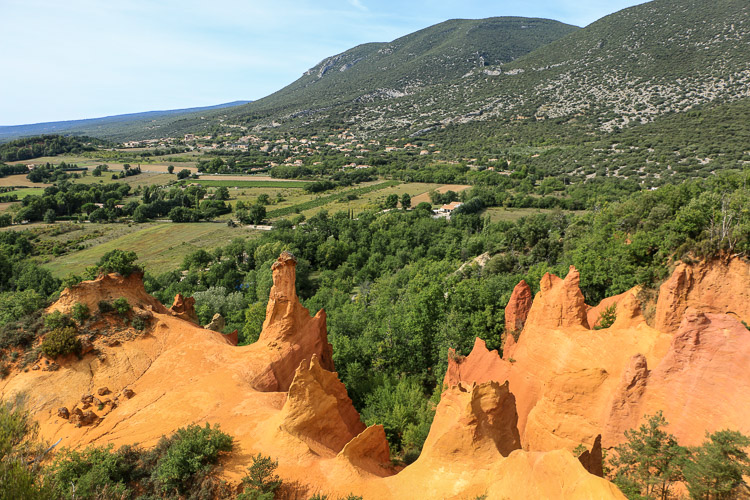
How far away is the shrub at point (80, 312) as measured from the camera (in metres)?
23.7

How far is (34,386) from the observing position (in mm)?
20359

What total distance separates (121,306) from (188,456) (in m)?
14.5

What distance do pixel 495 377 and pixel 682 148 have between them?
110m

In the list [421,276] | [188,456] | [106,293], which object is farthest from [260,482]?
[421,276]

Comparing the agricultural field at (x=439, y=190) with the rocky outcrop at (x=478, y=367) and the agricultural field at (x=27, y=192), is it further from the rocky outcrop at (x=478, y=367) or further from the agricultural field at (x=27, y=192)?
the agricultural field at (x=27, y=192)

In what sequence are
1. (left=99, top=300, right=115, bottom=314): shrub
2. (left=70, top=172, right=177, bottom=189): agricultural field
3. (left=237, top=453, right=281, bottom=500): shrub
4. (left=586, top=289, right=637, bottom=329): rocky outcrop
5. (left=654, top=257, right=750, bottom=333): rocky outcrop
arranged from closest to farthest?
(left=237, top=453, right=281, bottom=500): shrub, (left=654, top=257, right=750, bottom=333): rocky outcrop, (left=99, top=300, right=115, bottom=314): shrub, (left=586, top=289, right=637, bottom=329): rocky outcrop, (left=70, top=172, right=177, bottom=189): agricultural field

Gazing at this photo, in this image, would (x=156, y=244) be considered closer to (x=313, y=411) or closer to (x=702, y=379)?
(x=313, y=411)

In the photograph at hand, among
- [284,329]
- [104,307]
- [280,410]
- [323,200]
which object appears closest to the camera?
[280,410]

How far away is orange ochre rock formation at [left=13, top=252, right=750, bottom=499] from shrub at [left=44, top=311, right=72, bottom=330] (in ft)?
5.22

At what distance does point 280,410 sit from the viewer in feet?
63.2

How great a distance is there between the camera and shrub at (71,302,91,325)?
23.7 metres

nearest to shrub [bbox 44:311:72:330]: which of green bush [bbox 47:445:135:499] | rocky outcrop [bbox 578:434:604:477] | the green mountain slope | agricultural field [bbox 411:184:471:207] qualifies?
green bush [bbox 47:445:135:499]

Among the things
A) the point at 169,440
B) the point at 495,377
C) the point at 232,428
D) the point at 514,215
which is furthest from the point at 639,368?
the point at 514,215

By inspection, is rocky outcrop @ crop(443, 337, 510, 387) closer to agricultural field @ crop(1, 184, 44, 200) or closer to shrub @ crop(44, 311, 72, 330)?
shrub @ crop(44, 311, 72, 330)
